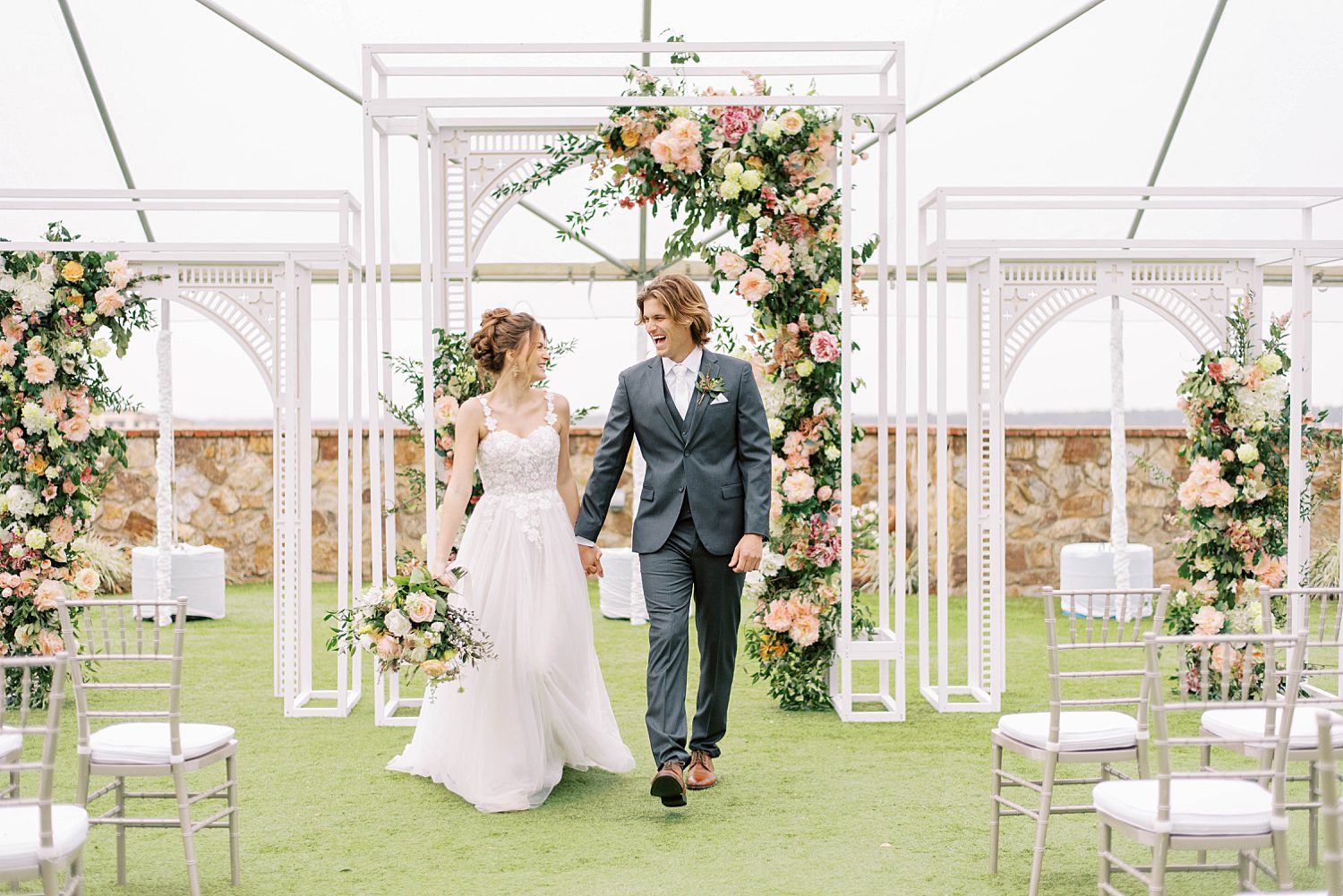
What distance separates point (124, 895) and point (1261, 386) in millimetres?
5211

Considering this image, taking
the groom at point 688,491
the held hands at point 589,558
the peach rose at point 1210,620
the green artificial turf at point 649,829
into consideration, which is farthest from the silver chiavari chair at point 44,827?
the peach rose at point 1210,620

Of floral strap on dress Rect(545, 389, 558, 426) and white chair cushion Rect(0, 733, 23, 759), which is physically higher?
floral strap on dress Rect(545, 389, 558, 426)

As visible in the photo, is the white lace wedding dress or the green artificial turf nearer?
the green artificial turf

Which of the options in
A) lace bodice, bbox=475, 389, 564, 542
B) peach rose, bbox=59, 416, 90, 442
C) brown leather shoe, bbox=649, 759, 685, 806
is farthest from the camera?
peach rose, bbox=59, 416, 90, 442

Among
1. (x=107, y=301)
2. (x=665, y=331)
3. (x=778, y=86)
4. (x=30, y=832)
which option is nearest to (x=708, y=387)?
(x=665, y=331)

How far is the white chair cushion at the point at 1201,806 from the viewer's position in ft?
9.79

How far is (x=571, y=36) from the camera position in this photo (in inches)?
344

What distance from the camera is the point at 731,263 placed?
20.1 feet

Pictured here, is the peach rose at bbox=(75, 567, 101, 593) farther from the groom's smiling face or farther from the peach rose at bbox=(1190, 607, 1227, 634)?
the peach rose at bbox=(1190, 607, 1227, 634)

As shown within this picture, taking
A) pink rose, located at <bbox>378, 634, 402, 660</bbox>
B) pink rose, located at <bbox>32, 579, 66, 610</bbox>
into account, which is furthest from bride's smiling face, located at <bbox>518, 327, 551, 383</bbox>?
pink rose, located at <bbox>32, 579, 66, 610</bbox>

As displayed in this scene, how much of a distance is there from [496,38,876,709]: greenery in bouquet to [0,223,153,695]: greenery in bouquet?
2.16 metres

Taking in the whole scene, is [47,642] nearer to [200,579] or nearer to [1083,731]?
[200,579]

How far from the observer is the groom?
4641 mm

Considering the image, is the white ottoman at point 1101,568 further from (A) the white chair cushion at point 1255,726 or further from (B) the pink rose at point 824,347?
(A) the white chair cushion at point 1255,726
